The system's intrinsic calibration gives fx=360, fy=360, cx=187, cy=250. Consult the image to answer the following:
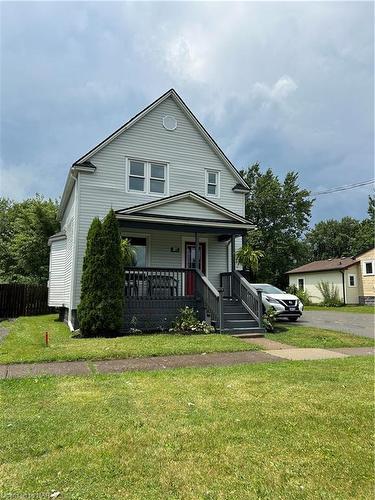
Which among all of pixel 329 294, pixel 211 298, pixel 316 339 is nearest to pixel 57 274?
pixel 211 298

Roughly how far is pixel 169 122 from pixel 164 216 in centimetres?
505

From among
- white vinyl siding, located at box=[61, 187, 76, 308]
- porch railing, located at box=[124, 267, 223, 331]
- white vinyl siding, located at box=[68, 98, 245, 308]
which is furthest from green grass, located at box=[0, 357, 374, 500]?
white vinyl siding, located at box=[68, 98, 245, 308]

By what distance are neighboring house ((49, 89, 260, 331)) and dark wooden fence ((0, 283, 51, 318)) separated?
4.17 meters

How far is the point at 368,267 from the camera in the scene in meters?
32.0

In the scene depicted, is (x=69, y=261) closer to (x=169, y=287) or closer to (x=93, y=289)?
(x=93, y=289)

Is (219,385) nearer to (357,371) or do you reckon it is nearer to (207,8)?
→ (357,371)

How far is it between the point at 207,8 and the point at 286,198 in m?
35.0

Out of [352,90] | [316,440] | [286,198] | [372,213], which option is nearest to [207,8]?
[352,90]

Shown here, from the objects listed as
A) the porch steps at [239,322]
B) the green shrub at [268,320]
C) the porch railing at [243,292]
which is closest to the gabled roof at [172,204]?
the porch railing at [243,292]

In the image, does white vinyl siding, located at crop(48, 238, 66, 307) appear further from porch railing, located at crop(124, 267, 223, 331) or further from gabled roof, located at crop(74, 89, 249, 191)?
gabled roof, located at crop(74, 89, 249, 191)

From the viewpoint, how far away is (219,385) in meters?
5.65

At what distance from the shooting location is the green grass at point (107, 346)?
7770mm

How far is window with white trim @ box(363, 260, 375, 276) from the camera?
31.5 meters

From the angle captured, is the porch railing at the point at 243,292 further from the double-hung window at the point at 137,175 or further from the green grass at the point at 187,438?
the green grass at the point at 187,438
